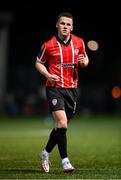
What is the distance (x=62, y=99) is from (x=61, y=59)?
0.59 m

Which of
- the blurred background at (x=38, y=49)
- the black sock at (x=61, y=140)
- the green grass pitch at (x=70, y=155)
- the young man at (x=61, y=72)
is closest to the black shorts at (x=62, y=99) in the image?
the young man at (x=61, y=72)

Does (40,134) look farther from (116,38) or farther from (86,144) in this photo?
(116,38)

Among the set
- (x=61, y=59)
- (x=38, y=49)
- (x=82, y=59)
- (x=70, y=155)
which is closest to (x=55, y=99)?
(x=61, y=59)

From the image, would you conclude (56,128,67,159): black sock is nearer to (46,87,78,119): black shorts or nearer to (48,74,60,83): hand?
(46,87,78,119): black shorts

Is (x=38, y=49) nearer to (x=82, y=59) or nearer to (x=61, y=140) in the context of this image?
(x=82, y=59)

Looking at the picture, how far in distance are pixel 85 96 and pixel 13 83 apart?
19.1ft

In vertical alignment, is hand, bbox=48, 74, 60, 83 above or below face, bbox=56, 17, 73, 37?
below

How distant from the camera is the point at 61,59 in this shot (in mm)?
11688

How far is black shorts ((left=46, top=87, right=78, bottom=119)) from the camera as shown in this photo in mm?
11602

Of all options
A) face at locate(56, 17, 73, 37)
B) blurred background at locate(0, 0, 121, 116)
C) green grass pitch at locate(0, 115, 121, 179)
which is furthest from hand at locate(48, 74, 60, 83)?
blurred background at locate(0, 0, 121, 116)

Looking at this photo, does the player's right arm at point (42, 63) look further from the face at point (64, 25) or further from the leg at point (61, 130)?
the leg at point (61, 130)

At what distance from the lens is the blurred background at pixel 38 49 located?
42.5 meters

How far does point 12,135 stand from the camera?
859 inches

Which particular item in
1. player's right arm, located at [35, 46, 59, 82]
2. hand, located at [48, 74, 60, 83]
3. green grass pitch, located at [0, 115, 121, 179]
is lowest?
green grass pitch, located at [0, 115, 121, 179]
